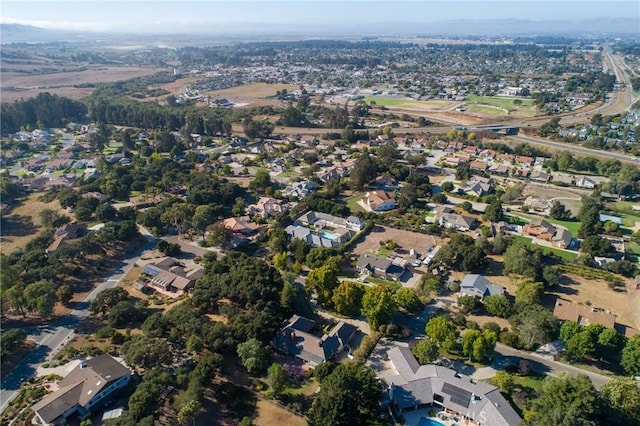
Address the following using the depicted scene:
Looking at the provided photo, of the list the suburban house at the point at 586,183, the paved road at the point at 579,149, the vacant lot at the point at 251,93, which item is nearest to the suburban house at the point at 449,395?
the suburban house at the point at 586,183

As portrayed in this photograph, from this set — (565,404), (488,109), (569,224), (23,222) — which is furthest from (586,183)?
(23,222)

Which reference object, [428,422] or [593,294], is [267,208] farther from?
[593,294]

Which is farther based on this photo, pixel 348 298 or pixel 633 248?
Result: pixel 633 248

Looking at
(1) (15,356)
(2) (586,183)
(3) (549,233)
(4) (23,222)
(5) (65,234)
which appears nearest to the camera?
(1) (15,356)

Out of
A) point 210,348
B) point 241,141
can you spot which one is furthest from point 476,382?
point 241,141

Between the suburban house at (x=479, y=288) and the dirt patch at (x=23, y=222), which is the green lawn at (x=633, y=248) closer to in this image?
the suburban house at (x=479, y=288)

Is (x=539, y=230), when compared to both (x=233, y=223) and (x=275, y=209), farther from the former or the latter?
(x=233, y=223)
